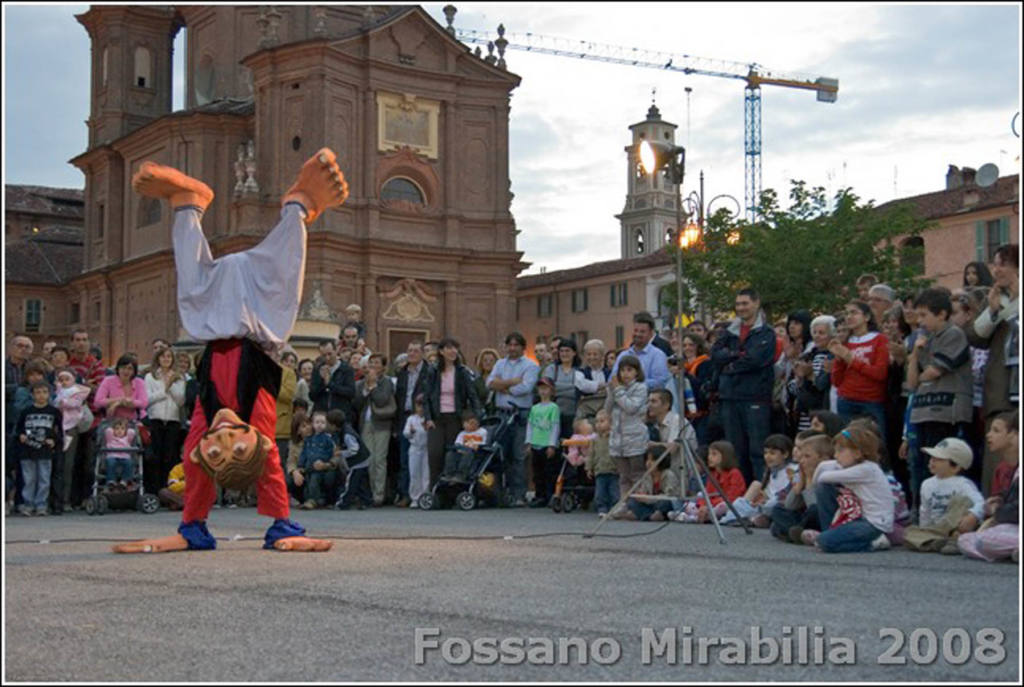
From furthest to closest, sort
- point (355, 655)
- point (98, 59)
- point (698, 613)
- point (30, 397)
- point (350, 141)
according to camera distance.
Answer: point (98, 59)
point (350, 141)
point (30, 397)
point (698, 613)
point (355, 655)

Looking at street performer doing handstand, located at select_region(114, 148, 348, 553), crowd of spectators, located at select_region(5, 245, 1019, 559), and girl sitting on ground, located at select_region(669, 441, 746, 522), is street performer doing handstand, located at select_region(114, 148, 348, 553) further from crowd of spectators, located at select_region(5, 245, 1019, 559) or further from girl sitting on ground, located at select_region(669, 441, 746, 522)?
girl sitting on ground, located at select_region(669, 441, 746, 522)

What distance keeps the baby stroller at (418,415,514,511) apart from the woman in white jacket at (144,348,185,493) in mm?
3260

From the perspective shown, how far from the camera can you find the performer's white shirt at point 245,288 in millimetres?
8744

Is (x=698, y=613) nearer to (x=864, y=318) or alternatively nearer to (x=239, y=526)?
(x=864, y=318)

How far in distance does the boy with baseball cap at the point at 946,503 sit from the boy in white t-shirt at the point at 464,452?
708 centimetres

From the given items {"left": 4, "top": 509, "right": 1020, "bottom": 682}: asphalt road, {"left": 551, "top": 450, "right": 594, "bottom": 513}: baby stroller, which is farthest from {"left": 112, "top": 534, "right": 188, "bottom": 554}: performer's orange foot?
{"left": 551, "top": 450, "right": 594, "bottom": 513}: baby stroller

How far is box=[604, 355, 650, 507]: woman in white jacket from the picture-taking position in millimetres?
13320

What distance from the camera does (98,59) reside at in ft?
198

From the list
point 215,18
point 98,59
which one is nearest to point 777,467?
point 215,18

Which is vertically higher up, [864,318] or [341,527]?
[864,318]

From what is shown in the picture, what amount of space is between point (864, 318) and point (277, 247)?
17.2 ft

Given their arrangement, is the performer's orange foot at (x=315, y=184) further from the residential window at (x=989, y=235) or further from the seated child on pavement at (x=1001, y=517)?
the residential window at (x=989, y=235)

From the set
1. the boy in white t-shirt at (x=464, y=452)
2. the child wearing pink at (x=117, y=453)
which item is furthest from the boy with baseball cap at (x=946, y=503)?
the child wearing pink at (x=117, y=453)

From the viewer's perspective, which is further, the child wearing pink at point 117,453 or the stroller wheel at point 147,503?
the child wearing pink at point 117,453
